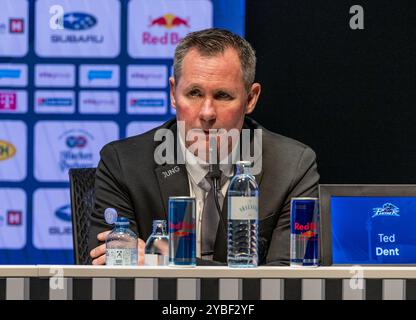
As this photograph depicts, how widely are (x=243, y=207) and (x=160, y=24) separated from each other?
2.21m

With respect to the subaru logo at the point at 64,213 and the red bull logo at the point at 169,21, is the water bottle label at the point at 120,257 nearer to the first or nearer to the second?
the subaru logo at the point at 64,213

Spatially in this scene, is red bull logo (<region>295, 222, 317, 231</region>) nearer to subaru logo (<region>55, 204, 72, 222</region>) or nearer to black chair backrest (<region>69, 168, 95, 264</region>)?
black chair backrest (<region>69, 168, 95, 264</region>)

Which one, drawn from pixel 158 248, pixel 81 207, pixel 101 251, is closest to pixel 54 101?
pixel 81 207

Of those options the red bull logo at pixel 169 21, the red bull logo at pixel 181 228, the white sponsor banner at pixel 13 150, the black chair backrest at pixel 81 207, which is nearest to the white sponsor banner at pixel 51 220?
the white sponsor banner at pixel 13 150

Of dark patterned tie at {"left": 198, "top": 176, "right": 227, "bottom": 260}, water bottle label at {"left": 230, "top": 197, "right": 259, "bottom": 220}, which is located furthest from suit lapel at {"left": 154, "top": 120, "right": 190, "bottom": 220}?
water bottle label at {"left": 230, "top": 197, "right": 259, "bottom": 220}

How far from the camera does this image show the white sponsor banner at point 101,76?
3992mm

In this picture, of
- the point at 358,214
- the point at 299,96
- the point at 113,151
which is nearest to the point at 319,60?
the point at 299,96

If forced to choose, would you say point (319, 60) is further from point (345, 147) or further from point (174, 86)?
point (174, 86)

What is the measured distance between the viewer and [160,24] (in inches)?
157

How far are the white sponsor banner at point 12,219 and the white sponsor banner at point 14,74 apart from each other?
471mm

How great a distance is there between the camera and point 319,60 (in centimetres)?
423

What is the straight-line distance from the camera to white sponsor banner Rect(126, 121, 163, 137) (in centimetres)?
402

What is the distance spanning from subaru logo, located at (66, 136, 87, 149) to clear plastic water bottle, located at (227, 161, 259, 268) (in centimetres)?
204

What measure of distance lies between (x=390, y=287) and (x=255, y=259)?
293 mm
